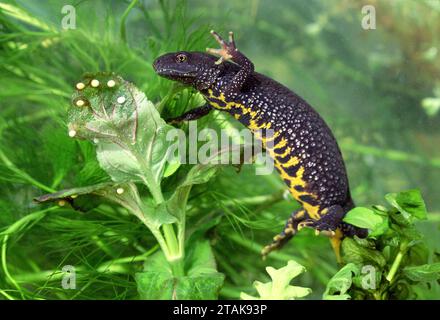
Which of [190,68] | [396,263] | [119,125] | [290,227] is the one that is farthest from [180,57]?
[396,263]

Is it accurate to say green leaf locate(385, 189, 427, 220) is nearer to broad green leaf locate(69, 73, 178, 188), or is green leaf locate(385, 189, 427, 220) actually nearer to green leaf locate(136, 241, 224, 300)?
green leaf locate(136, 241, 224, 300)

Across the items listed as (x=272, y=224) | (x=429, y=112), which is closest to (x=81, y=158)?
(x=272, y=224)

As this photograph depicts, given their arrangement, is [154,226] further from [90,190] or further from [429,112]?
[429,112]

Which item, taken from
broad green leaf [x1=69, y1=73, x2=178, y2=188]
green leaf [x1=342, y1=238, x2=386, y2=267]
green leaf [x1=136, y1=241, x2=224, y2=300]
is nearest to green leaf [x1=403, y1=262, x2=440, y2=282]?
green leaf [x1=342, y1=238, x2=386, y2=267]

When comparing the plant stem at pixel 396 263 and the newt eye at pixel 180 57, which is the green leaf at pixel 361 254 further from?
the newt eye at pixel 180 57

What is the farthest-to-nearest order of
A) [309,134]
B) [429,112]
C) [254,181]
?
[429,112] < [254,181] < [309,134]

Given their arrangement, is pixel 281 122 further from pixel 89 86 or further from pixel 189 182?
pixel 89 86
